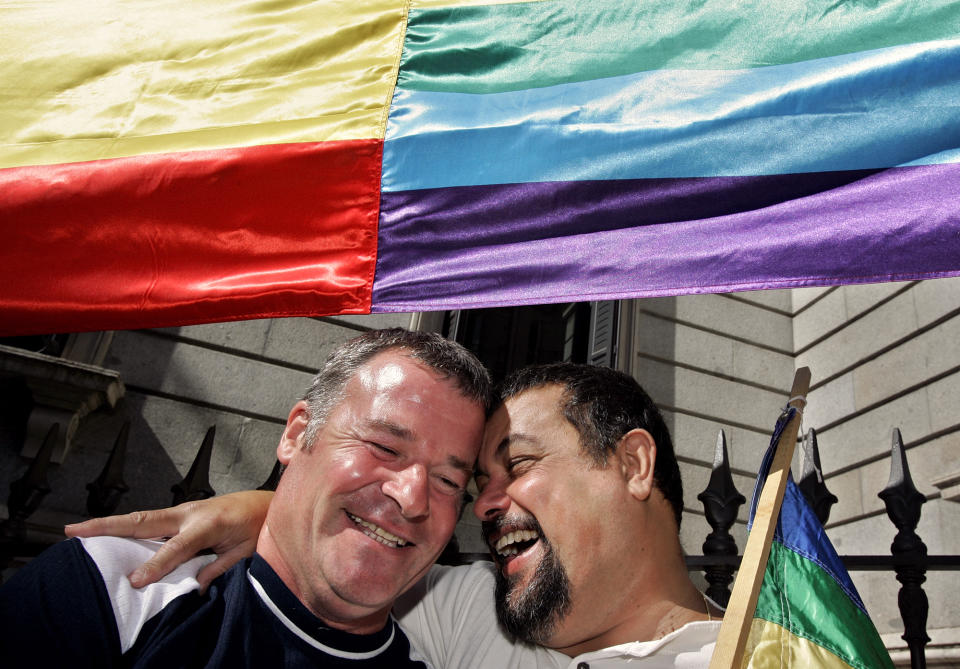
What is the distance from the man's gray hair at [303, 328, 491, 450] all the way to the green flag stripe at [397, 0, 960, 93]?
3.27 feet

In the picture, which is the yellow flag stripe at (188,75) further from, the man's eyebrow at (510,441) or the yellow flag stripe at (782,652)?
the yellow flag stripe at (782,652)

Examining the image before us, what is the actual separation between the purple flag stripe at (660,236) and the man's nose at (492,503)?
891mm

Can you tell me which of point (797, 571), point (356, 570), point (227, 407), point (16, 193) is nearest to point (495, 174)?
point (356, 570)

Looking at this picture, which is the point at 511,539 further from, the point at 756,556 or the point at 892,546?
the point at 892,546

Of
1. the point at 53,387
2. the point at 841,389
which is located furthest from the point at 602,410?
the point at 841,389

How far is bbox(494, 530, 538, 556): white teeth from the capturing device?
9.65 ft

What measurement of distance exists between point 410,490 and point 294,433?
59 centimetres

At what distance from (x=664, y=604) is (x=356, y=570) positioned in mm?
1219

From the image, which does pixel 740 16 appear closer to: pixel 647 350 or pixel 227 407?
pixel 227 407

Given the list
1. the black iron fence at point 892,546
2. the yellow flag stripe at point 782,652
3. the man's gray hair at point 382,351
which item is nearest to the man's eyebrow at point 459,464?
the man's gray hair at point 382,351

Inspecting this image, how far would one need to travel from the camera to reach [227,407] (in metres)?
6.84

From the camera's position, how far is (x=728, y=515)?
3660mm

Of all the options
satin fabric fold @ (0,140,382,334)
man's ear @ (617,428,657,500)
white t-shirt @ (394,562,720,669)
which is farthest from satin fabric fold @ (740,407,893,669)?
satin fabric fold @ (0,140,382,334)

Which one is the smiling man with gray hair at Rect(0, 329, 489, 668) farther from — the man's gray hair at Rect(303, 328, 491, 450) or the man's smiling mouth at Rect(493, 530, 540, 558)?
the man's smiling mouth at Rect(493, 530, 540, 558)
